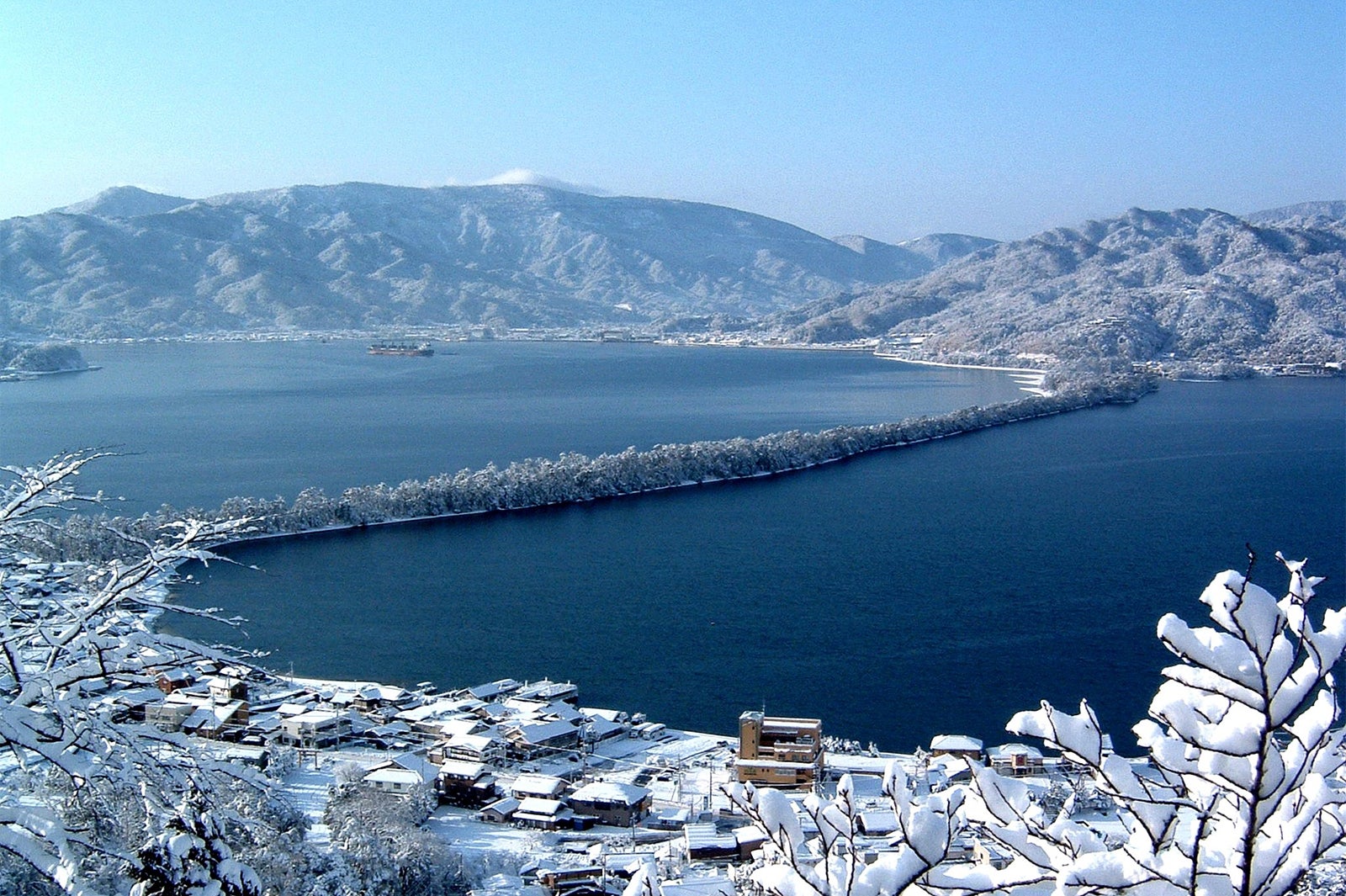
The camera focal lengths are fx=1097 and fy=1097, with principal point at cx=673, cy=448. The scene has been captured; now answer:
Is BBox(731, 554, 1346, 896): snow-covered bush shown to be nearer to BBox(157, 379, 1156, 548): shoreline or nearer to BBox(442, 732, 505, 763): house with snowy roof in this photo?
BBox(442, 732, 505, 763): house with snowy roof

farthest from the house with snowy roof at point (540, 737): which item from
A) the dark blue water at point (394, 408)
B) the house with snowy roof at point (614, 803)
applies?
the dark blue water at point (394, 408)

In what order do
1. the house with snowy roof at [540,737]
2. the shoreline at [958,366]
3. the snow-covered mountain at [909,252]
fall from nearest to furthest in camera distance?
the house with snowy roof at [540,737] < the shoreline at [958,366] < the snow-covered mountain at [909,252]

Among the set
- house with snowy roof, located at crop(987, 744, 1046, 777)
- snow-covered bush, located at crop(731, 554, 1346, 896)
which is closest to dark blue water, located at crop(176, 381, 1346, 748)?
house with snowy roof, located at crop(987, 744, 1046, 777)

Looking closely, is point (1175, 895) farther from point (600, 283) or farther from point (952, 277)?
point (600, 283)

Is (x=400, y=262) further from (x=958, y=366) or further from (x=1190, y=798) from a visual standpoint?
(x=1190, y=798)

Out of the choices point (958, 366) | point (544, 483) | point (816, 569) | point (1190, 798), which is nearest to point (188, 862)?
point (1190, 798)

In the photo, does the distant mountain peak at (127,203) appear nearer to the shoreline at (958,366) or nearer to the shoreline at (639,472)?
the shoreline at (958,366)

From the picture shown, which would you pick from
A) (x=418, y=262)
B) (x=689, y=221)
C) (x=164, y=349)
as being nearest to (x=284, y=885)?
(x=164, y=349)
